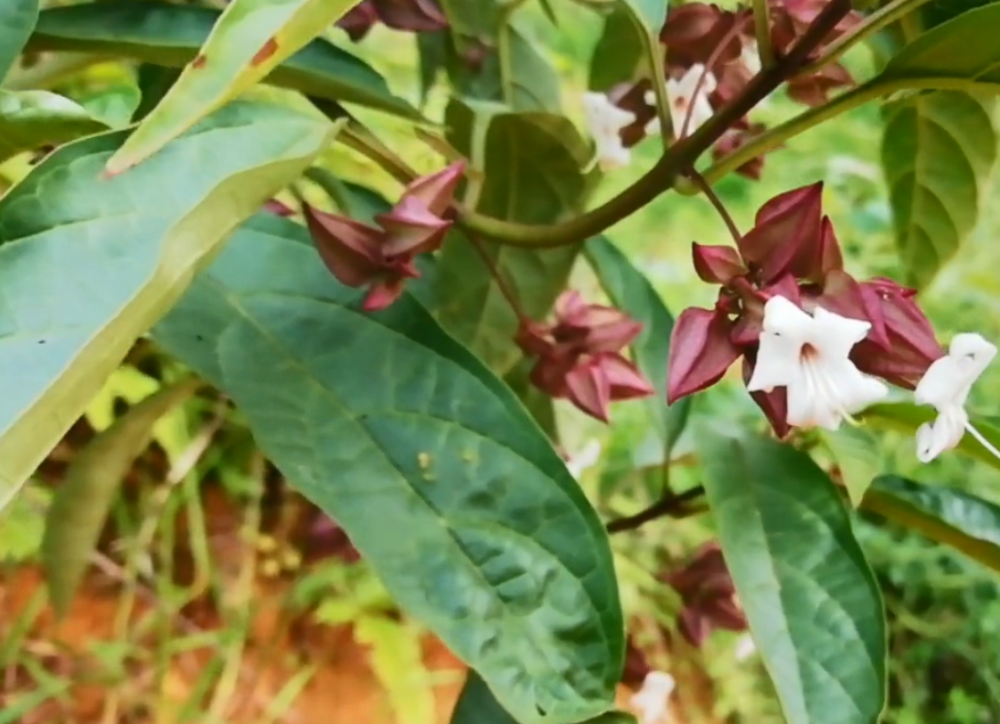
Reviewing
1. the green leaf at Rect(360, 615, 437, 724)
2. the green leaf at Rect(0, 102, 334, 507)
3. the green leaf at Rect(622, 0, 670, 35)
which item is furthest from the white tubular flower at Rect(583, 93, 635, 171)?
the green leaf at Rect(360, 615, 437, 724)

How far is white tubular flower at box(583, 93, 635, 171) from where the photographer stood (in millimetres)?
539

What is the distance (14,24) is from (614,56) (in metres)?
0.34

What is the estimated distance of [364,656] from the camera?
848 mm

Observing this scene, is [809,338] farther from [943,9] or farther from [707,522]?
[707,522]

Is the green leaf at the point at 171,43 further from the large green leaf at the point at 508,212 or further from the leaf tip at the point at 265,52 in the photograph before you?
the leaf tip at the point at 265,52

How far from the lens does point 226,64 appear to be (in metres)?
0.23

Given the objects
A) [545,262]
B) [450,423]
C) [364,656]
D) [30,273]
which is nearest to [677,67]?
[545,262]

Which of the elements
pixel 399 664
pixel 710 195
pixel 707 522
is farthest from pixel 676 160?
pixel 707 522

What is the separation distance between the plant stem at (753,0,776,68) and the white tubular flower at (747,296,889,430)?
0.28 feet

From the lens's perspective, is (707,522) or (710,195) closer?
(710,195)

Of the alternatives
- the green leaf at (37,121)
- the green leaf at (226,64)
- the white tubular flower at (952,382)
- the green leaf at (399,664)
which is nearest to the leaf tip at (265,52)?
the green leaf at (226,64)

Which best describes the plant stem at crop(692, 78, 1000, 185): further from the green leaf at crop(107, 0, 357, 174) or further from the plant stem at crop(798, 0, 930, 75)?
the green leaf at crop(107, 0, 357, 174)

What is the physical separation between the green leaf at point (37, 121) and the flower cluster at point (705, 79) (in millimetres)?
201

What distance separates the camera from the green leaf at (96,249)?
0.82 ft
